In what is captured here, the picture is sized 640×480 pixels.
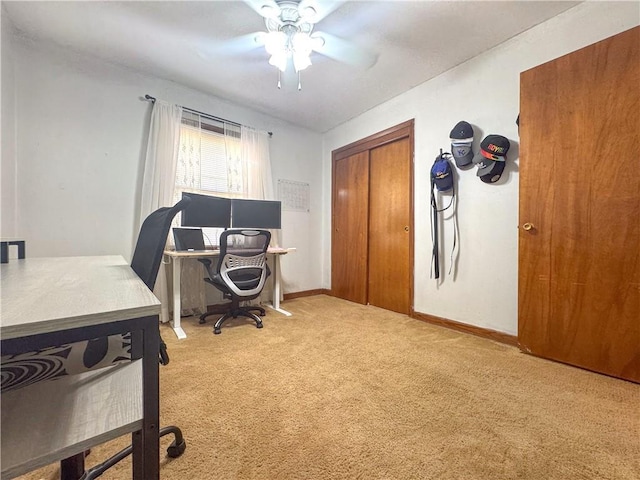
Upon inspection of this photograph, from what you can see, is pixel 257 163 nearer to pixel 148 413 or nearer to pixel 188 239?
pixel 188 239

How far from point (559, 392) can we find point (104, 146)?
381cm

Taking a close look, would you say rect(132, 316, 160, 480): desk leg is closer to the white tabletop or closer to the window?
the white tabletop

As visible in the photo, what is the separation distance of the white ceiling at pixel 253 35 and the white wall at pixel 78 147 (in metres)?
0.16

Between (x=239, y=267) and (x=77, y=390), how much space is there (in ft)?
6.02

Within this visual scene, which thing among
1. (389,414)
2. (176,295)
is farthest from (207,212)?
(389,414)

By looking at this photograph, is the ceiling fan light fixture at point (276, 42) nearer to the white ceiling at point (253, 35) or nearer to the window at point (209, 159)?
the white ceiling at point (253, 35)

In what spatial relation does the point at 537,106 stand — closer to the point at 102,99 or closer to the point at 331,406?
the point at 331,406

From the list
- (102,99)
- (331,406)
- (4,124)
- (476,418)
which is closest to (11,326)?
(331,406)

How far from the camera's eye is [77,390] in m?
0.63

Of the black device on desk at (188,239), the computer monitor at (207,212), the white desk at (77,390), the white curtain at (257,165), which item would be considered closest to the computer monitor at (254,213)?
the computer monitor at (207,212)

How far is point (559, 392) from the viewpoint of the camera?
4.64 feet

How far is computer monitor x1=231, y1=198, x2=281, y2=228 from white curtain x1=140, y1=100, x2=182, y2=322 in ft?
2.07

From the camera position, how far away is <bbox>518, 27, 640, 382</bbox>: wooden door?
1.49m

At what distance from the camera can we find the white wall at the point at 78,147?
2.13 metres
